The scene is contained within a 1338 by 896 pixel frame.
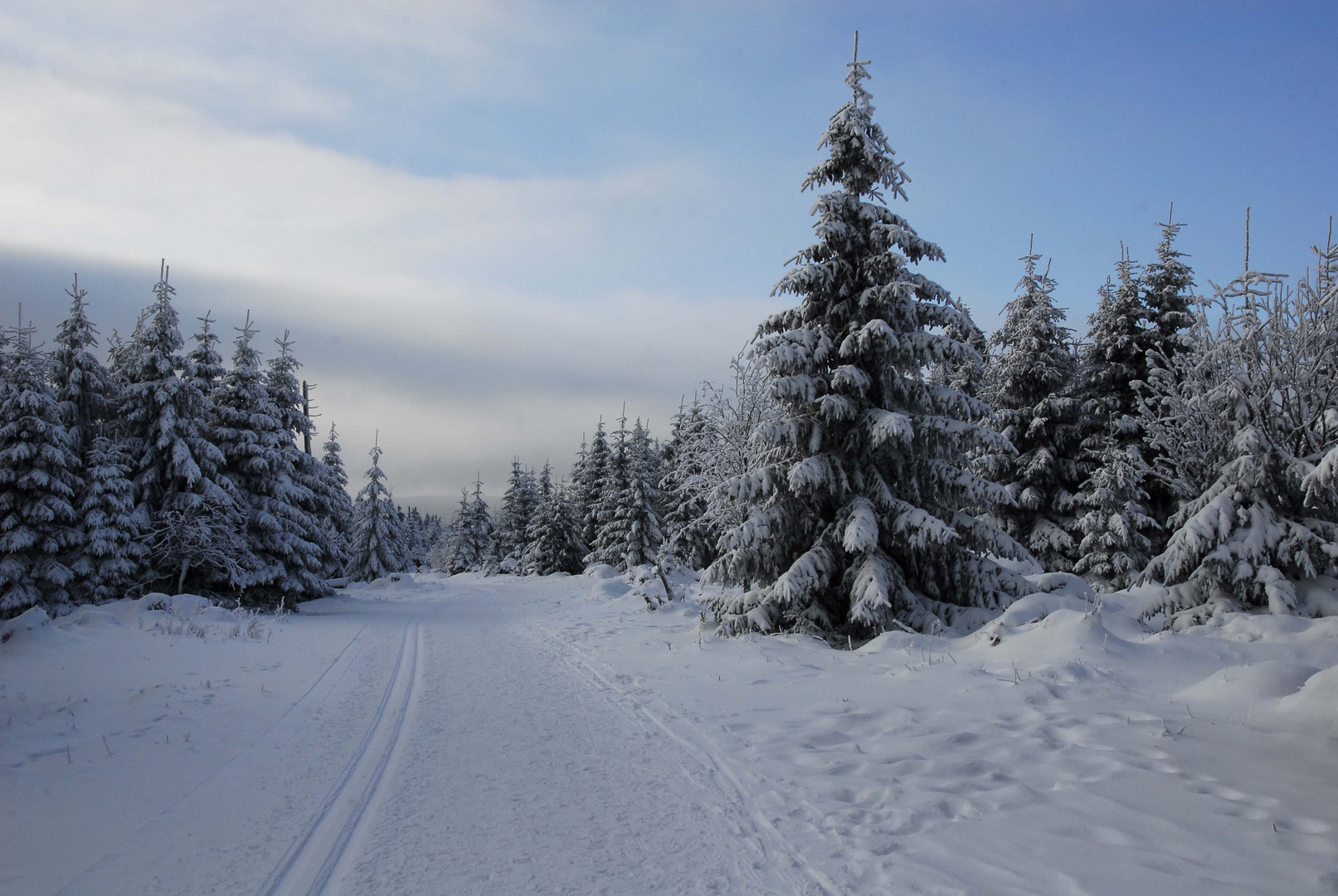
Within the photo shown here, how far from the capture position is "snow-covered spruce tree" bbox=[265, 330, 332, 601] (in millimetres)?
24531

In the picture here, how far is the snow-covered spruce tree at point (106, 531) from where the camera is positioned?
2023 cm

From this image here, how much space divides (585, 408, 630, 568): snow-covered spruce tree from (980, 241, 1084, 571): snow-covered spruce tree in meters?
20.7

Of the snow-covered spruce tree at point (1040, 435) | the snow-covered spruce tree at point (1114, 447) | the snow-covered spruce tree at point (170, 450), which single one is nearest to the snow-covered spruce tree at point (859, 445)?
the snow-covered spruce tree at point (1114, 447)

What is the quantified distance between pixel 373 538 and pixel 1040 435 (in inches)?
1651

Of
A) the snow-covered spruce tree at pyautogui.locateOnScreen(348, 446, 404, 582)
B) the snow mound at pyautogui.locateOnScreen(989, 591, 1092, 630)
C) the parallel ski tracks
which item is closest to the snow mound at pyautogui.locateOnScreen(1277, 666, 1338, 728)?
the snow mound at pyautogui.locateOnScreen(989, 591, 1092, 630)

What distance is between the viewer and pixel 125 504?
822 inches

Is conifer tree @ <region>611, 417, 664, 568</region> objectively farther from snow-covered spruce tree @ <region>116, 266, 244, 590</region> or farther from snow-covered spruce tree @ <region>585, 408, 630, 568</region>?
snow-covered spruce tree @ <region>116, 266, 244, 590</region>

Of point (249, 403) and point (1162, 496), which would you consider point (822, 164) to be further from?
point (249, 403)

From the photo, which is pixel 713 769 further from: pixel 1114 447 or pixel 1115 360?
pixel 1115 360

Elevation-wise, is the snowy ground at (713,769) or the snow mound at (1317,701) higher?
the snow mound at (1317,701)

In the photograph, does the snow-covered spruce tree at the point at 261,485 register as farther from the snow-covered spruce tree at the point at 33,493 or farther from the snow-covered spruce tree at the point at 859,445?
the snow-covered spruce tree at the point at 859,445

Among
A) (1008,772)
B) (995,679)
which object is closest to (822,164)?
(995,679)

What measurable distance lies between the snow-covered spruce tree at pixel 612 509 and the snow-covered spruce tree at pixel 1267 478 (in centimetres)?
3026

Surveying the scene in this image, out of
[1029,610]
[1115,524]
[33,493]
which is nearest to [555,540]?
[33,493]
